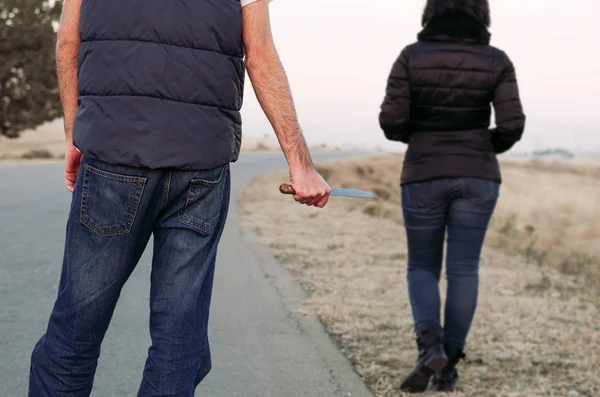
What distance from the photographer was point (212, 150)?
2260mm

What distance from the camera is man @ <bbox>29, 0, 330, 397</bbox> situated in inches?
86.7

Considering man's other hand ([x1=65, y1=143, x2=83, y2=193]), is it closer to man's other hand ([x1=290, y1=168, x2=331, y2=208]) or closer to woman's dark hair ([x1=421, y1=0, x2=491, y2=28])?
man's other hand ([x1=290, y1=168, x2=331, y2=208])

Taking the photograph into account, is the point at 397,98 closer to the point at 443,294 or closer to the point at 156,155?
the point at 156,155

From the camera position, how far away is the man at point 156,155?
220cm

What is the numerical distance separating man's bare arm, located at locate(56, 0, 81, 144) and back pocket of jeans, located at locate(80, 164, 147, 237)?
0.26 metres

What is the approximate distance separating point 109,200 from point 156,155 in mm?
178

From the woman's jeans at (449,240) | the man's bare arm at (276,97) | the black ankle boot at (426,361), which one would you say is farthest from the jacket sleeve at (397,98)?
the man's bare arm at (276,97)

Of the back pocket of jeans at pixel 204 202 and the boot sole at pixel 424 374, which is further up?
the back pocket of jeans at pixel 204 202

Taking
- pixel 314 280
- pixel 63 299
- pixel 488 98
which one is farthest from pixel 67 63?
pixel 314 280

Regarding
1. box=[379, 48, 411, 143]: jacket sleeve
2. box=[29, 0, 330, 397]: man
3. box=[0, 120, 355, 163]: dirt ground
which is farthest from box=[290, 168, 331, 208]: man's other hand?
box=[0, 120, 355, 163]: dirt ground

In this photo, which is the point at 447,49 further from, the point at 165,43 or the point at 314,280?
the point at 314,280

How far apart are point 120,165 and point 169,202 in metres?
0.17

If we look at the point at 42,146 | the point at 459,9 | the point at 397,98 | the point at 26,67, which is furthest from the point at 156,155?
the point at 42,146

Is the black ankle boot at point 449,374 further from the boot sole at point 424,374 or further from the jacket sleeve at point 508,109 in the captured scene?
the jacket sleeve at point 508,109
